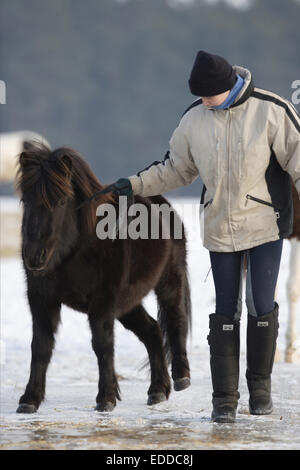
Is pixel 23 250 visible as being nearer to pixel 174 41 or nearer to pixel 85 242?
pixel 85 242

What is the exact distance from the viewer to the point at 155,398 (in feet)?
16.5

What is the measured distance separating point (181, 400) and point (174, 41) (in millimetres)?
45382

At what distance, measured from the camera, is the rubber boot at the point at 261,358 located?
4.25 metres

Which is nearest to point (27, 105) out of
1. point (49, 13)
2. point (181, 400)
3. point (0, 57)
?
point (0, 57)

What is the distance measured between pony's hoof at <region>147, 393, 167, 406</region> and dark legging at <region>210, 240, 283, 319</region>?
3.04 feet

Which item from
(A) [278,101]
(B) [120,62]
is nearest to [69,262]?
(A) [278,101]

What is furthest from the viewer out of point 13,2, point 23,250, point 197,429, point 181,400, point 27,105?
point 13,2

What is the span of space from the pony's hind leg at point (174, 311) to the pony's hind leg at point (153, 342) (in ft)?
0.43

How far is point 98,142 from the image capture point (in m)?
44.4

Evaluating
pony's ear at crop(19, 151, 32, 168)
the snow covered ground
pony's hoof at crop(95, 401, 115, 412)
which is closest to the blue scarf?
the snow covered ground

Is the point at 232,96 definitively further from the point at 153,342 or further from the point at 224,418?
the point at 153,342

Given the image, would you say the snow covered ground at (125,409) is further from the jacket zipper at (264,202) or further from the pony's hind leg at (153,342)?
the jacket zipper at (264,202)

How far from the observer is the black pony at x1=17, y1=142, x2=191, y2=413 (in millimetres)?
4480

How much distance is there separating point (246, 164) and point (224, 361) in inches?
36.5
